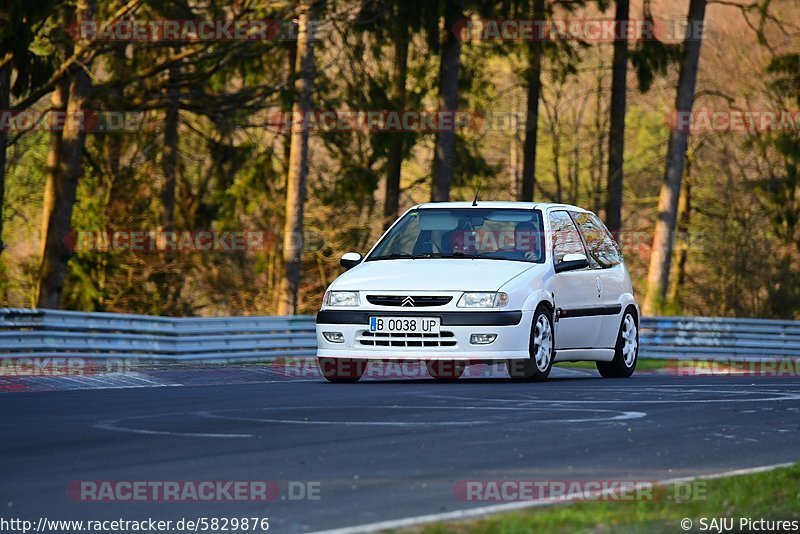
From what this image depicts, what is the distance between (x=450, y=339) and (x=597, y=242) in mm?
3469

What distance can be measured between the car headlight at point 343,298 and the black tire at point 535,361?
1574 mm

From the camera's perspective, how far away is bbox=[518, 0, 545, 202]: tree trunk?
40.2 metres

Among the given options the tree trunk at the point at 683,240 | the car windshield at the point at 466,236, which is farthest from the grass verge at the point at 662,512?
the tree trunk at the point at 683,240

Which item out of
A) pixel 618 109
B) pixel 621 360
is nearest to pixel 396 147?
pixel 618 109

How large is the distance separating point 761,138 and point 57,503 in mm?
39647

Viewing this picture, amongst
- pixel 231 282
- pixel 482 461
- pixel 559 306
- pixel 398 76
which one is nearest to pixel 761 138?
pixel 398 76

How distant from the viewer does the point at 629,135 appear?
5369cm

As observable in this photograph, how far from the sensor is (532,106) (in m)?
41.3

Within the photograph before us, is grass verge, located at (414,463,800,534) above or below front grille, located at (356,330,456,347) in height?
below

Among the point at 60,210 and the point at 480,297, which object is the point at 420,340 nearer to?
the point at 480,297

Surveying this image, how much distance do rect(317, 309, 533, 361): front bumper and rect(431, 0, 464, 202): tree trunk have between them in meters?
18.6

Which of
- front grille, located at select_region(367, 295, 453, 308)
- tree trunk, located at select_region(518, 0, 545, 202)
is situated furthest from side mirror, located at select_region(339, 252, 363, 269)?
tree trunk, located at select_region(518, 0, 545, 202)

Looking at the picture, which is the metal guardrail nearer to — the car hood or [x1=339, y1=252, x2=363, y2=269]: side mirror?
[x1=339, y1=252, x2=363, y2=269]: side mirror

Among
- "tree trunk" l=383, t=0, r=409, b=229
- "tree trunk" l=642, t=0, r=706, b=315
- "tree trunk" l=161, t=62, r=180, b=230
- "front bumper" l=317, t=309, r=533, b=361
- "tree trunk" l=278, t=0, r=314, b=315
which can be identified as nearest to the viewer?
"front bumper" l=317, t=309, r=533, b=361
